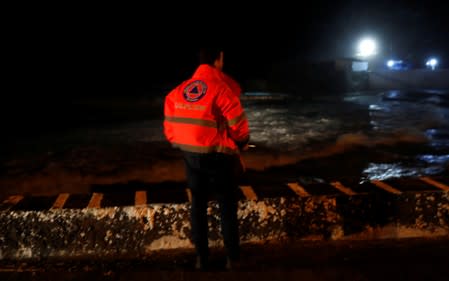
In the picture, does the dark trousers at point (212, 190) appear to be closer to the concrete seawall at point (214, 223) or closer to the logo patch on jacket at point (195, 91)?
the logo patch on jacket at point (195, 91)

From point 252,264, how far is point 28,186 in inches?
200

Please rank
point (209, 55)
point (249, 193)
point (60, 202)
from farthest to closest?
point (249, 193) → point (60, 202) → point (209, 55)

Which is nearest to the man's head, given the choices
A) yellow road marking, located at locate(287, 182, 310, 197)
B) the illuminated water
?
yellow road marking, located at locate(287, 182, 310, 197)

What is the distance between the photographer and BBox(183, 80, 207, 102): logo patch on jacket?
2673 mm

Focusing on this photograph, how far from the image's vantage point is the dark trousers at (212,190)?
2795 millimetres

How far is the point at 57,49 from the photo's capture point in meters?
41.4

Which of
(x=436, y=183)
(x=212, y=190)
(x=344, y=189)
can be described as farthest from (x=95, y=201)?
(x=436, y=183)

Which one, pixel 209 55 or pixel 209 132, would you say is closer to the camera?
pixel 209 132

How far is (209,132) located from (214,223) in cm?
108

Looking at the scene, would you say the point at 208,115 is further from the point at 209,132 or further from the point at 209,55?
the point at 209,55

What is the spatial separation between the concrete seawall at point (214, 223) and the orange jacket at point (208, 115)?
894mm

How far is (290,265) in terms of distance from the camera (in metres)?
3.12

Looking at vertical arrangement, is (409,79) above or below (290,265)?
above

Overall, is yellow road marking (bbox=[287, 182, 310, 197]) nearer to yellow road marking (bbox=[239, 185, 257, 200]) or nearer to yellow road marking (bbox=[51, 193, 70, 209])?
yellow road marking (bbox=[239, 185, 257, 200])
